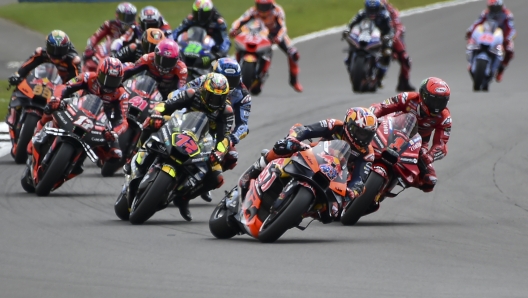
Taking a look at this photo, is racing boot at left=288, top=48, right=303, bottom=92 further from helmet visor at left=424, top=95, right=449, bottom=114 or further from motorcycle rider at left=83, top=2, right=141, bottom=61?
helmet visor at left=424, top=95, right=449, bottom=114

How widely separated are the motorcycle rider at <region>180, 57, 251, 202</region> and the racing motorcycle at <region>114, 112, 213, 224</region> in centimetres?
90

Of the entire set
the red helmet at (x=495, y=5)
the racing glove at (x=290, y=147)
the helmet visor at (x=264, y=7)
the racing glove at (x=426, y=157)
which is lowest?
the racing glove at (x=426, y=157)

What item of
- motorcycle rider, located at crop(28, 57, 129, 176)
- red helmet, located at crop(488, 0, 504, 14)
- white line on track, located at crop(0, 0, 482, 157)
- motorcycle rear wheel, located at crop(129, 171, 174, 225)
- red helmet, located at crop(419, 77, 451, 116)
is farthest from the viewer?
white line on track, located at crop(0, 0, 482, 157)

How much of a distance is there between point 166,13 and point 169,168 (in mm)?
20595

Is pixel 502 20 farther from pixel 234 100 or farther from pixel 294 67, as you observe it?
pixel 234 100

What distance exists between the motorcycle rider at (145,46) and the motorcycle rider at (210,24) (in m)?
2.28

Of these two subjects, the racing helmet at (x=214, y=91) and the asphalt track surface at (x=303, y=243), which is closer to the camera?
the asphalt track surface at (x=303, y=243)

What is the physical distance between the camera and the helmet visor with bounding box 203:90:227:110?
1088 cm

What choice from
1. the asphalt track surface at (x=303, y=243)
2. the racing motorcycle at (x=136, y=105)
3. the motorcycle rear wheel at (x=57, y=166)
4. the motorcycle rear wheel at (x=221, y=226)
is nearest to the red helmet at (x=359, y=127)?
the asphalt track surface at (x=303, y=243)

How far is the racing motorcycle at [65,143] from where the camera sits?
1220 cm

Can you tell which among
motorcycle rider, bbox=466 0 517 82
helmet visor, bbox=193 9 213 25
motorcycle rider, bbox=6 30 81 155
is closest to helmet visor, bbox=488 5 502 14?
motorcycle rider, bbox=466 0 517 82

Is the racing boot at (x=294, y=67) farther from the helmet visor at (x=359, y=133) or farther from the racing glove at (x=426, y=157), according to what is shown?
the helmet visor at (x=359, y=133)

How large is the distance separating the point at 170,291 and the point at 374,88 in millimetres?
13699

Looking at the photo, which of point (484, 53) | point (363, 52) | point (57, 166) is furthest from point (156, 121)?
point (484, 53)
